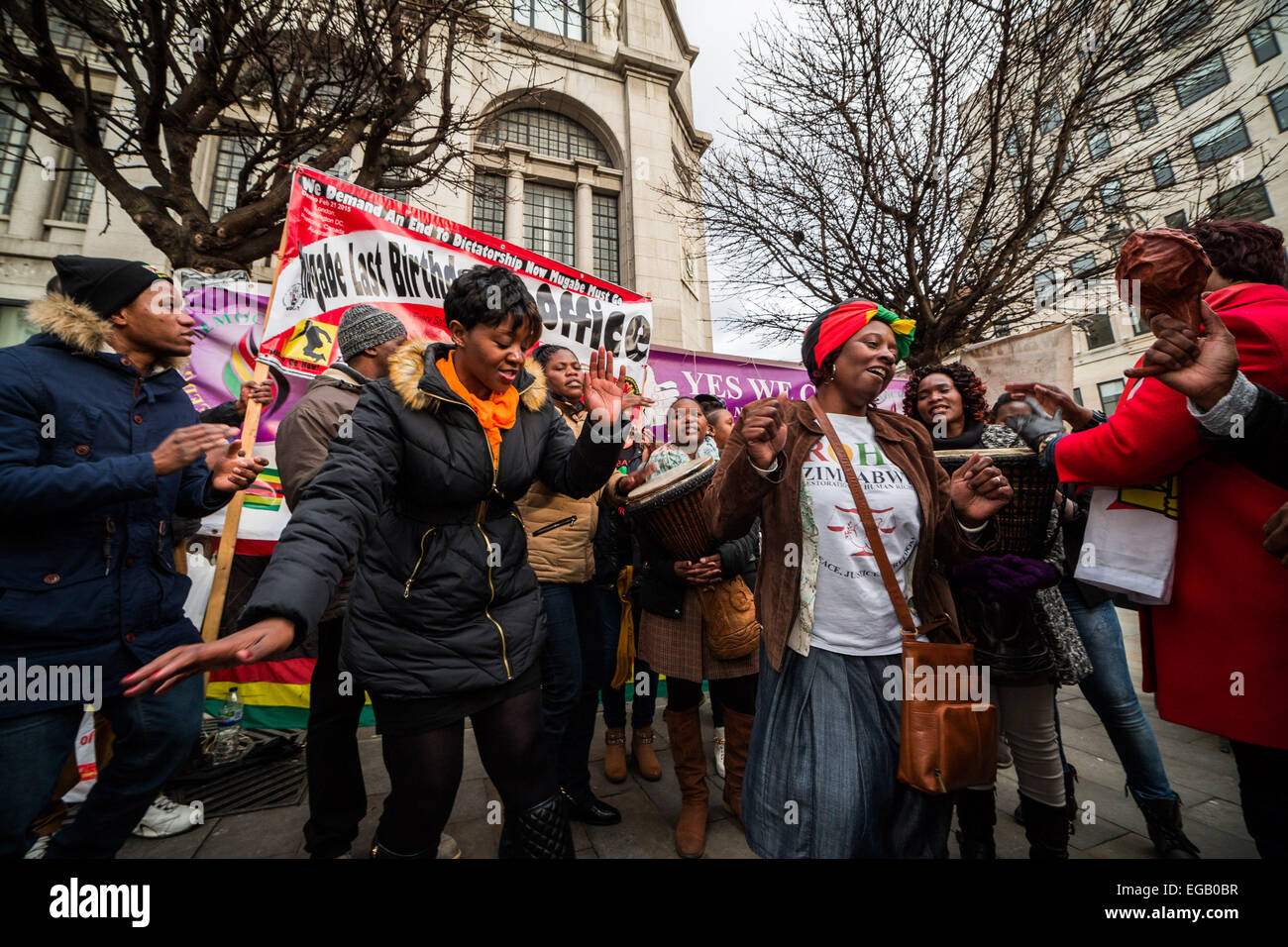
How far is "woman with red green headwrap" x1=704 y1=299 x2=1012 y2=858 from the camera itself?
5.49 feet

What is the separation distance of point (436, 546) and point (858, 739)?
157cm

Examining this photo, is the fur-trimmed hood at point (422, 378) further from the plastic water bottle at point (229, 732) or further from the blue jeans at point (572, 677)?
the plastic water bottle at point (229, 732)

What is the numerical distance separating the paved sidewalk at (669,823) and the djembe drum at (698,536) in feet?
3.65

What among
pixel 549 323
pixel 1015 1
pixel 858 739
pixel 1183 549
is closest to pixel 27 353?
pixel 858 739

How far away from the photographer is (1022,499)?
2176 mm

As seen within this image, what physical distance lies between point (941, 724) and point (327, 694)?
8.94 feet

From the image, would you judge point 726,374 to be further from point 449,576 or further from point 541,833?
point 541,833

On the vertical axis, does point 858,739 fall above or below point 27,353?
Answer: below

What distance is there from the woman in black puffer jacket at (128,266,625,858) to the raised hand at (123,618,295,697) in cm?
42

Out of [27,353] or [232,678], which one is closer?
[27,353]

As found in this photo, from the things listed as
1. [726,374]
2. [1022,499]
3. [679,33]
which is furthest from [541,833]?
[679,33]

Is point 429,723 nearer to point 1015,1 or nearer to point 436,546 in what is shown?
point 436,546

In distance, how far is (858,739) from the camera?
169 centimetres

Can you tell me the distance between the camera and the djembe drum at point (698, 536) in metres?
2.54
